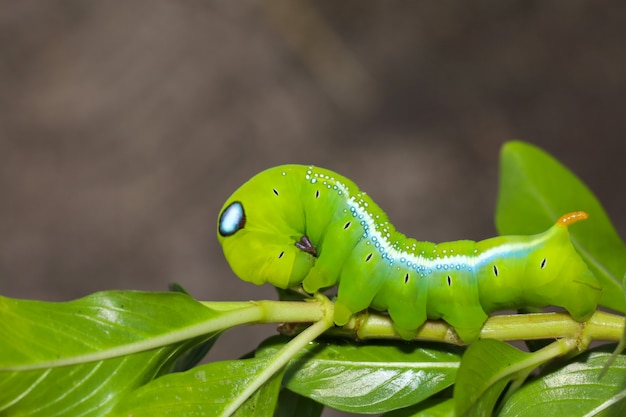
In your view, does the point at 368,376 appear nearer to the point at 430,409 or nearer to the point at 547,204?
the point at 430,409

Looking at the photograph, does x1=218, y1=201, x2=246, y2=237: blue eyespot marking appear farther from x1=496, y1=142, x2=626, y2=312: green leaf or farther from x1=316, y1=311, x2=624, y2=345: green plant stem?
x1=496, y1=142, x2=626, y2=312: green leaf

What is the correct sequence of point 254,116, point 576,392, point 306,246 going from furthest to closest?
1. point 254,116
2. point 306,246
3. point 576,392

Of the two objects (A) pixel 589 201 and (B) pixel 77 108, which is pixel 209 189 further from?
(A) pixel 589 201

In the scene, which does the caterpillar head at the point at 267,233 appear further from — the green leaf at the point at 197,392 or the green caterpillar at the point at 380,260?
the green leaf at the point at 197,392

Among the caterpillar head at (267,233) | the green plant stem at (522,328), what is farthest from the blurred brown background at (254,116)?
the green plant stem at (522,328)

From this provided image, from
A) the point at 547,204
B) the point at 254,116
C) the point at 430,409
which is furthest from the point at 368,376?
the point at 254,116

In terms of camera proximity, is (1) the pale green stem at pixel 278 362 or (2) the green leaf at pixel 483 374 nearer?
(2) the green leaf at pixel 483 374

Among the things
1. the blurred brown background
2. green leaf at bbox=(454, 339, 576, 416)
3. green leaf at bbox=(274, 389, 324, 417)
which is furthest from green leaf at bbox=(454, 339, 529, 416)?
the blurred brown background
